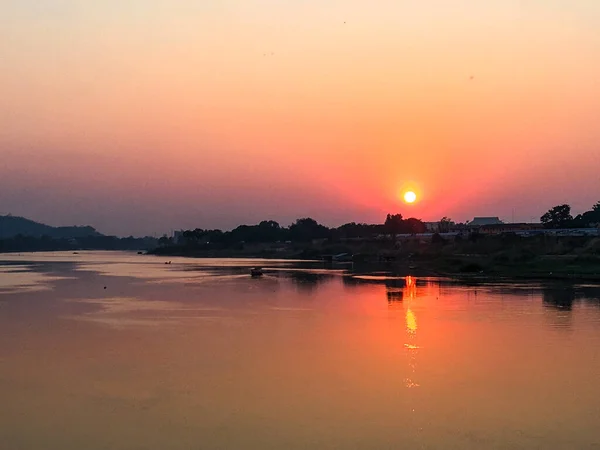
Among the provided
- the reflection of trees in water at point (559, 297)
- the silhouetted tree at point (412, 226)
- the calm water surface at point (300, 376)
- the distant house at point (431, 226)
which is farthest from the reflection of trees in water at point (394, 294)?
the distant house at point (431, 226)

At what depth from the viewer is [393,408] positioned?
12734 millimetres

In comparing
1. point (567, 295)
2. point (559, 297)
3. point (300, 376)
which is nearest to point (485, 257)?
point (567, 295)

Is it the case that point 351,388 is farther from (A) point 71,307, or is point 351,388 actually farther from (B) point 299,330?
(A) point 71,307

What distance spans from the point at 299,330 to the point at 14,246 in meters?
164

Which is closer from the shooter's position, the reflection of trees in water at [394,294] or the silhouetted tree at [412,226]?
the reflection of trees in water at [394,294]

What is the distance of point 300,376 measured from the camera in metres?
15.5

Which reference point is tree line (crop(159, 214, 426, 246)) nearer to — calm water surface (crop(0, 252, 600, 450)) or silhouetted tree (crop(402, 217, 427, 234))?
silhouetted tree (crop(402, 217, 427, 234))

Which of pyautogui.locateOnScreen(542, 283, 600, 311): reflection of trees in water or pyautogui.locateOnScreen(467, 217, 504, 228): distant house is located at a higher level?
pyautogui.locateOnScreen(467, 217, 504, 228): distant house

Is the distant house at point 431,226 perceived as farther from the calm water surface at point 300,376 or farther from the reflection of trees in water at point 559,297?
the calm water surface at point 300,376

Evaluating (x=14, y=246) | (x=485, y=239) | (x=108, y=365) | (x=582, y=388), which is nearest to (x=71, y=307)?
(x=108, y=365)

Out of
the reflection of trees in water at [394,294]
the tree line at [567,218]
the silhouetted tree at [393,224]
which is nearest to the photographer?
the reflection of trees in water at [394,294]

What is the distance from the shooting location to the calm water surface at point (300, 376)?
11250mm

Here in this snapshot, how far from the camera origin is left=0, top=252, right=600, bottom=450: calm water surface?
11.2 meters

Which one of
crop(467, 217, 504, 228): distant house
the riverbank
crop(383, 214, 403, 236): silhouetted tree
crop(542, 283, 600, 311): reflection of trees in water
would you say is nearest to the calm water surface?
crop(542, 283, 600, 311): reflection of trees in water
